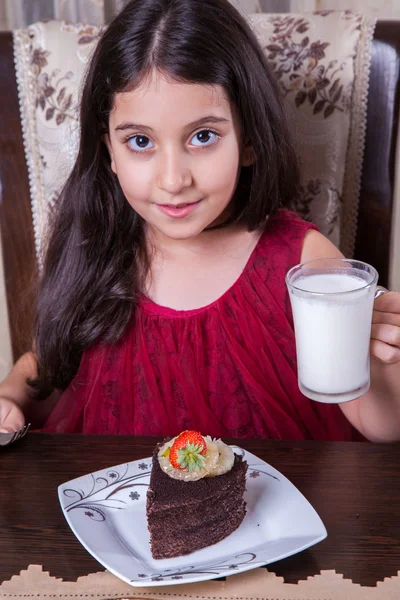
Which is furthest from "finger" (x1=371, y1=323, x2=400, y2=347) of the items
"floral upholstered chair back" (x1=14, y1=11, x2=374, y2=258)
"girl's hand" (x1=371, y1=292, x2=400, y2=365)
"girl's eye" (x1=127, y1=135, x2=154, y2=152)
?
"floral upholstered chair back" (x1=14, y1=11, x2=374, y2=258)

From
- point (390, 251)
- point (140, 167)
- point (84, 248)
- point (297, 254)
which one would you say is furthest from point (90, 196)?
point (390, 251)

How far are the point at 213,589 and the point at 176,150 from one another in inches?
26.0

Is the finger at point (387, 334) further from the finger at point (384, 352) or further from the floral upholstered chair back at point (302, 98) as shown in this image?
the floral upholstered chair back at point (302, 98)

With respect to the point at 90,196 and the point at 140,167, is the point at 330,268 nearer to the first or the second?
the point at 140,167

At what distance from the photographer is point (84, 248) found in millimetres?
1490

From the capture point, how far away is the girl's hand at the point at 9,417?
1.26 meters

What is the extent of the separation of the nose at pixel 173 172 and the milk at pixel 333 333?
263mm

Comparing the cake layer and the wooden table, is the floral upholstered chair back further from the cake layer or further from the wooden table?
the cake layer

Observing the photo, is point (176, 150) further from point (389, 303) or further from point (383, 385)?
point (383, 385)

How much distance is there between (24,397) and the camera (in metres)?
1.54

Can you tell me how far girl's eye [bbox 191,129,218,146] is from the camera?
3.95 ft

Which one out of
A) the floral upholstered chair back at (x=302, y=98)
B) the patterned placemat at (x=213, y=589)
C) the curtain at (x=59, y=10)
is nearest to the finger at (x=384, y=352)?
the patterned placemat at (x=213, y=589)

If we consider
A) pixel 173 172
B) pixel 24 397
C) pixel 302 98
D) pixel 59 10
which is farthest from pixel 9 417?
pixel 59 10

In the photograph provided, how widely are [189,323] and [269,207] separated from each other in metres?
0.28
